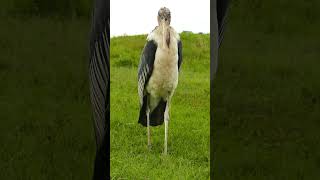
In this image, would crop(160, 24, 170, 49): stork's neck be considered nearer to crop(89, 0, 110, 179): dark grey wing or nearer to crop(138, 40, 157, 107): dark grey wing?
→ crop(138, 40, 157, 107): dark grey wing

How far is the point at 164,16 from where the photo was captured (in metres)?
2.01

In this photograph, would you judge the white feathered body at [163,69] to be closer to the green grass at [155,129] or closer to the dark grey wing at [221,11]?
the green grass at [155,129]

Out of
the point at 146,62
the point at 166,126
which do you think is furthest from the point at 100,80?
the point at 166,126

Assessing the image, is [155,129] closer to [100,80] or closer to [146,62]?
[146,62]

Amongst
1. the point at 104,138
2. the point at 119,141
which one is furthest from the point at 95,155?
the point at 119,141

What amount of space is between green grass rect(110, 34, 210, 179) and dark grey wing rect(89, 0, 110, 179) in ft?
0.74

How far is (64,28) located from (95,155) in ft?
2.83

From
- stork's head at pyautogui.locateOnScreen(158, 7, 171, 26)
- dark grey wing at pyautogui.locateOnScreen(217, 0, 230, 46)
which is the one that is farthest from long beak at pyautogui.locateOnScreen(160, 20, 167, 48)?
dark grey wing at pyautogui.locateOnScreen(217, 0, 230, 46)

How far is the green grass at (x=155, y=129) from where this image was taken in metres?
2.16

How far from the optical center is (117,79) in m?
2.17

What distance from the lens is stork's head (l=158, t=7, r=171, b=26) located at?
201cm

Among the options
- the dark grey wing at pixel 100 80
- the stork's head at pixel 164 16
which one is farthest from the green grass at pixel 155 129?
the dark grey wing at pixel 100 80

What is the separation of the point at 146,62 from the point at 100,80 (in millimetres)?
238

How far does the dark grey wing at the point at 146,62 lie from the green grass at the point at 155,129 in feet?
0.11
